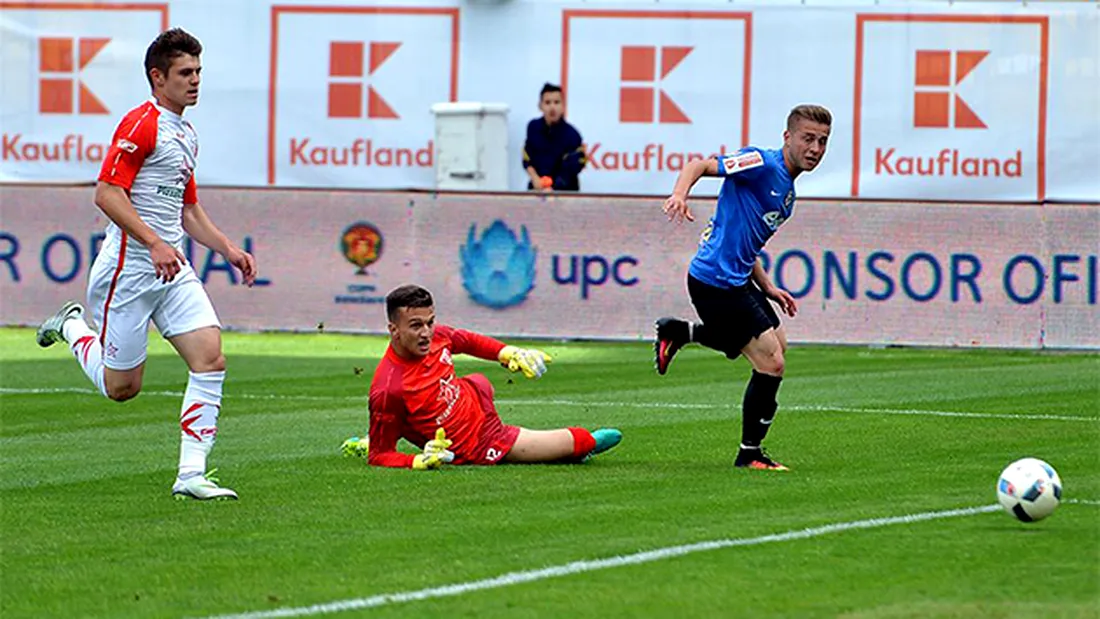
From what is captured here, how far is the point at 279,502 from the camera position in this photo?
9.64 meters

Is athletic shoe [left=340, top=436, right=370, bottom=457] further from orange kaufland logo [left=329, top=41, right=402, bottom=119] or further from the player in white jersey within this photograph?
orange kaufland logo [left=329, top=41, right=402, bottom=119]

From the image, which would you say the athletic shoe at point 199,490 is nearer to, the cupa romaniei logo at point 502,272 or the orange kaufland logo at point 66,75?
the cupa romaniei logo at point 502,272

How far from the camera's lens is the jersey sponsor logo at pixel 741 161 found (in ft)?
36.5

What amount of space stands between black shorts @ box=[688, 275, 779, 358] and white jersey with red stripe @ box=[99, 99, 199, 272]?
278 cm

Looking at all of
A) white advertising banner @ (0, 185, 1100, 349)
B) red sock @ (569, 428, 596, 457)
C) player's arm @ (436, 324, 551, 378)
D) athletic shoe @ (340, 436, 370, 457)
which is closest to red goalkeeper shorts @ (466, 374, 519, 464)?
player's arm @ (436, 324, 551, 378)

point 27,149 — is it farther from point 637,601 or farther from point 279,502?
point 637,601

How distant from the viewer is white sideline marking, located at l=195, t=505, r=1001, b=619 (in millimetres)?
6906

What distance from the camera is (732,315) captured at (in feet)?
37.0

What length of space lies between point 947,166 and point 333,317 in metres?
6.83

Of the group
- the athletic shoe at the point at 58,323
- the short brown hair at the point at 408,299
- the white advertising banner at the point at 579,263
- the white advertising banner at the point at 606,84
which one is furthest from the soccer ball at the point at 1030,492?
the white advertising banner at the point at 606,84

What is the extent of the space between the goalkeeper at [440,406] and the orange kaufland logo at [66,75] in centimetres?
1501

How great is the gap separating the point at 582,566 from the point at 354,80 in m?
17.7

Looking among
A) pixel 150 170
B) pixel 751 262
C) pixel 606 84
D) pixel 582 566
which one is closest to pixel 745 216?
pixel 751 262

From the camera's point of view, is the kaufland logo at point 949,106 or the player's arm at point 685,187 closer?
the player's arm at point 685,187
